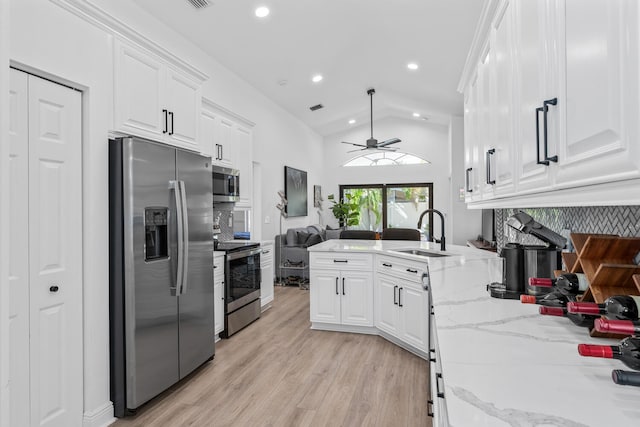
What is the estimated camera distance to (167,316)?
262 centimetres

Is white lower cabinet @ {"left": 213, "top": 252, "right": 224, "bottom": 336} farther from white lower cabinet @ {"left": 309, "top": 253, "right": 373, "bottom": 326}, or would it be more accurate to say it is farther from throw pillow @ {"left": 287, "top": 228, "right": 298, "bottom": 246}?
throw pillow @ {"left": 287, "top": 228, "right": 298, "bottom": 246}

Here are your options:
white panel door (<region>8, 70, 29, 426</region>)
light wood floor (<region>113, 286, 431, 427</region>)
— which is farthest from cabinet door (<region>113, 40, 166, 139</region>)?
light wood floor (<region>113, 286, 431, 427</region>)

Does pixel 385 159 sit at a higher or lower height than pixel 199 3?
lower

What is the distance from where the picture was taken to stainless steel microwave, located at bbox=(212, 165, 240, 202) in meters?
4.02

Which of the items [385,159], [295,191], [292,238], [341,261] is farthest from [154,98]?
[385,159]

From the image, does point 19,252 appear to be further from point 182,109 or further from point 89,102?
point 182,109

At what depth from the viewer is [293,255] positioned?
21.5ft

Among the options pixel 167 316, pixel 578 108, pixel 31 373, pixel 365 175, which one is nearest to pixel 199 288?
pixel 167 316

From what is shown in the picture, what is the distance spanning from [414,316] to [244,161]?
2919 mm

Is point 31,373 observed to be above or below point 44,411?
above

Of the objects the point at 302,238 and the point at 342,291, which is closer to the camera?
the point at 342,291

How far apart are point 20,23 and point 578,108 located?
8.04ft

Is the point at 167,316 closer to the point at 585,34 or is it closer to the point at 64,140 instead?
the point at 64,140

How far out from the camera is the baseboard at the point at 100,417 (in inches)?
87.4
